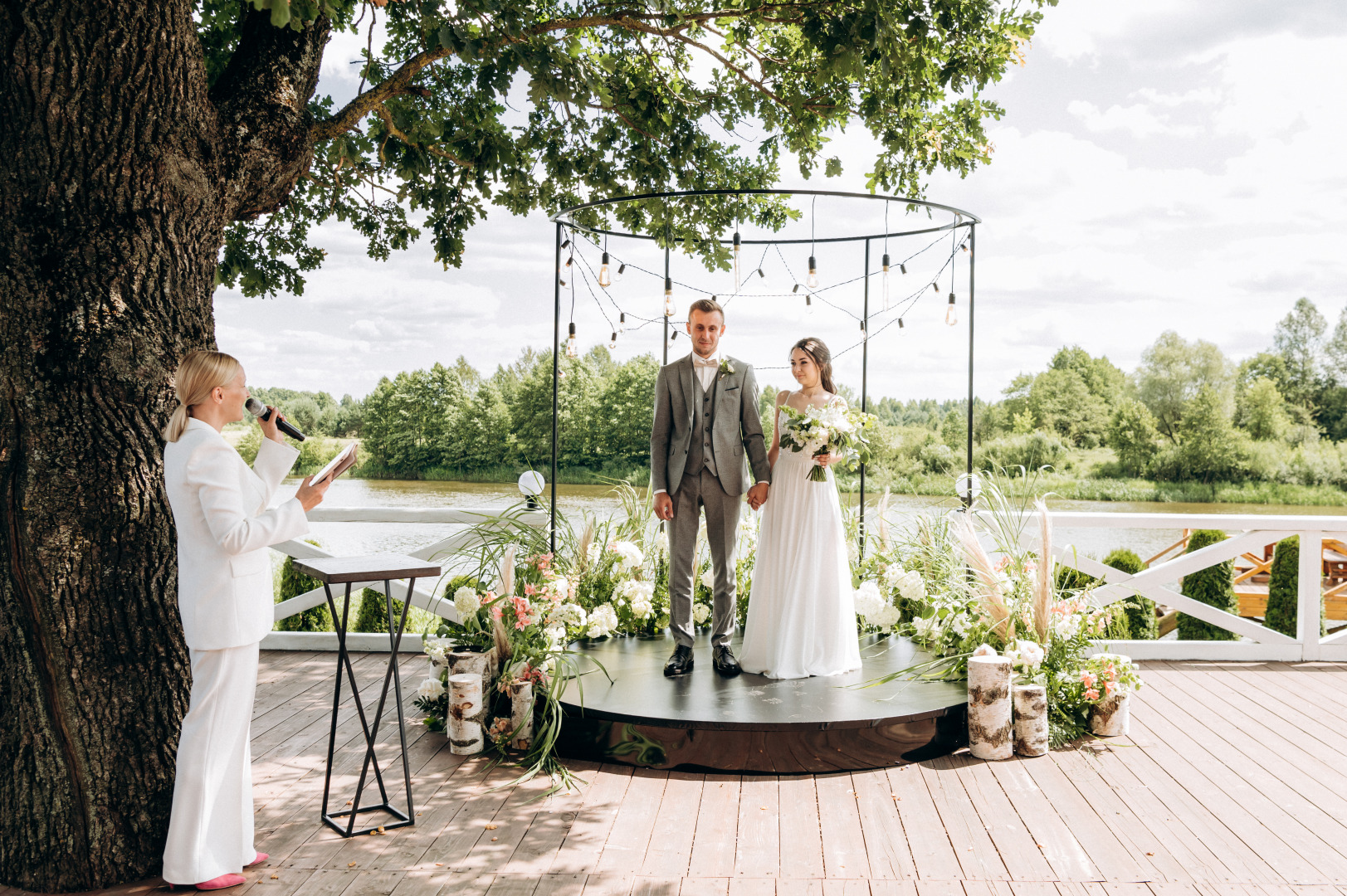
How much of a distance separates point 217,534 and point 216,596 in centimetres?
20

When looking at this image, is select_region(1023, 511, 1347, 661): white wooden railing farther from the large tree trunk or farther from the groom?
the large tree trunk

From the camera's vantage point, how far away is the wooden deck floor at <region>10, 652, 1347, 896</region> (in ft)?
9.45

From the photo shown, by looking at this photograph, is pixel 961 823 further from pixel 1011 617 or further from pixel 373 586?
pixel 373 586

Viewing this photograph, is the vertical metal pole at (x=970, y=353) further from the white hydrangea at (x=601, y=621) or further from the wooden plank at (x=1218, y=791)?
the white hydrangea at (x=601, y=621)

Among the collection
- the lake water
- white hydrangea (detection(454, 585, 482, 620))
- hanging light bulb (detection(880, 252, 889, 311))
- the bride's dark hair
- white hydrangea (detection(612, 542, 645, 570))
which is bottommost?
the lake water

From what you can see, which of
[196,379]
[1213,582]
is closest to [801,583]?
[196,379]

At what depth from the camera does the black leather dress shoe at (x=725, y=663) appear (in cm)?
449

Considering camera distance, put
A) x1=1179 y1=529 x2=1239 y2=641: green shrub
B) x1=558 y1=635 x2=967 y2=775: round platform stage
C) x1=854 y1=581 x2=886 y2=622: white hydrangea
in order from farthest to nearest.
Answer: x1=1179 y1=529 x2=1239 y2=641: green shrub
x1=854 y1=581 x2=886 y2=622: white hydrangea
x1=558 y1=635 x2=967 y2=775: round platform stage

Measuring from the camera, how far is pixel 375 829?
3.26 m

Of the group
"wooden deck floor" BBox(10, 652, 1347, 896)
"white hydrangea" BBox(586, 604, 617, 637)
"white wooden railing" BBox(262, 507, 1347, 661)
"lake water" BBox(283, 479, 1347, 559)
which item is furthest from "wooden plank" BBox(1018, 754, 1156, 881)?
"lake water" BBox(283, 479, 1347, 559)

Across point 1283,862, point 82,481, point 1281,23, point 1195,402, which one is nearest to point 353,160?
point 82,481

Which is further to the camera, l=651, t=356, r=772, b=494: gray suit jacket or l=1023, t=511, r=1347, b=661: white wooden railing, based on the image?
l=1023, t=511, r=1347, b=661: white wooden railing

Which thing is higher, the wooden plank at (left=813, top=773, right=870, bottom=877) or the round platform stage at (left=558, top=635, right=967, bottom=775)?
the round platform stage at (left=558, top=635, right=967, bottom=775)

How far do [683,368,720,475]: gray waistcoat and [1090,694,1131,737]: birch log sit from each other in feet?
7.01
